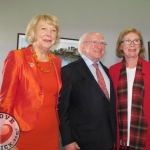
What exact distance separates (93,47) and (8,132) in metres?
1.06

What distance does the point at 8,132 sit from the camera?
127cm

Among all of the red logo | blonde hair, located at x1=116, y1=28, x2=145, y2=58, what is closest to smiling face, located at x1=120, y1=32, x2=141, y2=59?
blonde hair, located at x1=116, y1=28, x2=145, y2=58

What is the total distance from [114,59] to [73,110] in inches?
59.2

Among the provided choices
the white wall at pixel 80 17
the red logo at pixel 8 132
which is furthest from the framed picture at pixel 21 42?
the red logo at pixel 8 132

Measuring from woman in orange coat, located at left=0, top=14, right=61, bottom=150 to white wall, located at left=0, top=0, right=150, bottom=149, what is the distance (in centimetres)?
112

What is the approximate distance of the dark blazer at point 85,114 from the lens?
5.14 feet

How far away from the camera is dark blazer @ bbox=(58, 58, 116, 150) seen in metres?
1.57

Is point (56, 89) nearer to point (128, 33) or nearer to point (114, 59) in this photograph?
point (128, 33)

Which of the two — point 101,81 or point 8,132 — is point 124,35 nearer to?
point 101,81

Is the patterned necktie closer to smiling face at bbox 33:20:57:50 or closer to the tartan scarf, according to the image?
the tartan scarf

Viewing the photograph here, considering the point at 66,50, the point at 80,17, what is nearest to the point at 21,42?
the point at 66,50

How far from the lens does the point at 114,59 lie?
2900mm

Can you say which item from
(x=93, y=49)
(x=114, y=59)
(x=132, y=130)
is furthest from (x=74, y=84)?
(x=114, y=59)

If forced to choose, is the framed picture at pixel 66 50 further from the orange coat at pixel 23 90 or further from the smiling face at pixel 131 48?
the orange coat at pixel 23 90
